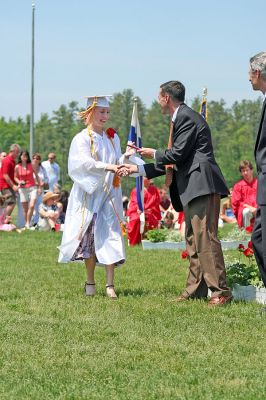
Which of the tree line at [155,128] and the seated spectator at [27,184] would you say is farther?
the tree line at [155,128]

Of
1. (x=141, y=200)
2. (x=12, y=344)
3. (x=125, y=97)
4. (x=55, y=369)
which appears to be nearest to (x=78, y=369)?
(x=55, y=369)

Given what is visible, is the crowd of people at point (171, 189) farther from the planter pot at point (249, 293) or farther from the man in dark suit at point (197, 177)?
the planter pot at point (249, 293)

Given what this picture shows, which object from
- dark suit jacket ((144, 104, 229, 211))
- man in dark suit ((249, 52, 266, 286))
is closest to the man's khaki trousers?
dark suit jacket ((144, 104, 229, 211))

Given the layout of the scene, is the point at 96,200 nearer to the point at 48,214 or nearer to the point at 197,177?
the point at 197,177

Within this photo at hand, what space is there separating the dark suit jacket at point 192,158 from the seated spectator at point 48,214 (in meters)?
12.7

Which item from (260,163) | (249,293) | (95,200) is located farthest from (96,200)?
(260,163)

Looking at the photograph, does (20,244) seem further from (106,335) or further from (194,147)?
(106,335)

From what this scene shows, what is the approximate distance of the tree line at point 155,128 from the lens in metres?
69.4

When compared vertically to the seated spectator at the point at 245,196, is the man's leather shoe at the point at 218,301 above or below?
below

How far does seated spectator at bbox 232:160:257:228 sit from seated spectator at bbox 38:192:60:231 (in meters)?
4.01

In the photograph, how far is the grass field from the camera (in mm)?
5863

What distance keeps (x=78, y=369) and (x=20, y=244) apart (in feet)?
35.7

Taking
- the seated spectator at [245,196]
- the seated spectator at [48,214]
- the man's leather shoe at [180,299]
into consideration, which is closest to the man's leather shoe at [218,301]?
the man's leather shoe at [180,299]

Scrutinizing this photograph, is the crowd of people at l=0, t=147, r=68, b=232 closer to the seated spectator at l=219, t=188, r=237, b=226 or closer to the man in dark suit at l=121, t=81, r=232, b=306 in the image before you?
the seated spectator at l=219, t=188, r=237, b=226
